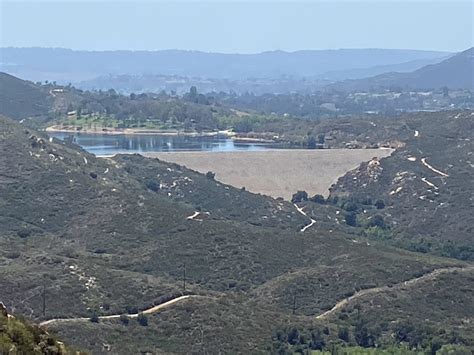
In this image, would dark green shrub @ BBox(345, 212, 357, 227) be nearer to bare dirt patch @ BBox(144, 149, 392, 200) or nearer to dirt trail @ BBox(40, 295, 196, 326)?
bare dirt patch @ BBox(144, 149, 392, 200)

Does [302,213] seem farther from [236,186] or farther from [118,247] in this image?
[118,247]

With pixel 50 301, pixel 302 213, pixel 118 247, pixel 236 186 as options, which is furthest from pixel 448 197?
pixel 50 301

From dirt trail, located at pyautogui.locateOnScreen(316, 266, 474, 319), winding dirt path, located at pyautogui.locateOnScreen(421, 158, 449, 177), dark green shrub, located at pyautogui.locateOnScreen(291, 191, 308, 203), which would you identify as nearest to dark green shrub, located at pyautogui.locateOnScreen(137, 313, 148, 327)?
dirt trail, located at pyautogui.locateOnScreen(316, 266, 474, 319)

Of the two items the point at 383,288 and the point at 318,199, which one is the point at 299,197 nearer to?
the point at 318,199

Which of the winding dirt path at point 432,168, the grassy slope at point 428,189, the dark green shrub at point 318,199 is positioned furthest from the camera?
the winding dirt path at point 432,168

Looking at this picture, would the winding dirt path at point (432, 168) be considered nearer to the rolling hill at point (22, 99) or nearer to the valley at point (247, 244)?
the valley at point (247, 244)

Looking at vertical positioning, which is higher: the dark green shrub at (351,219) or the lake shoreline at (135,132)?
the lake shoreline at (135,132)

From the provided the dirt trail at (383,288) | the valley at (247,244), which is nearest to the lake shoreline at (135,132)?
the valley at (247,244)
